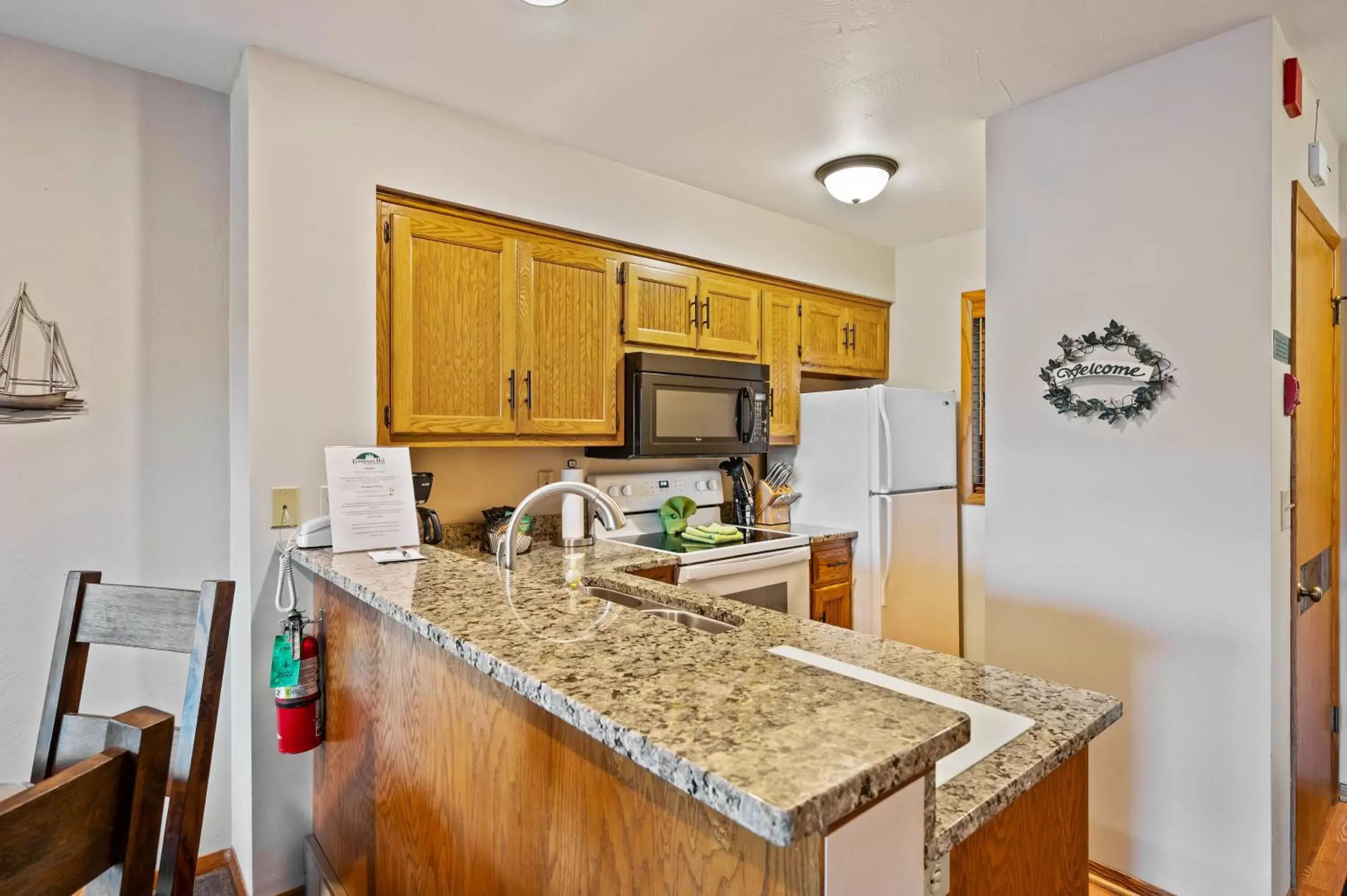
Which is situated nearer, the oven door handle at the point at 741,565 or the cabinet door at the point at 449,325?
the cabinet door at the point at 449,325

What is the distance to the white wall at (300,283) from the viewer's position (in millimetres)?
1954

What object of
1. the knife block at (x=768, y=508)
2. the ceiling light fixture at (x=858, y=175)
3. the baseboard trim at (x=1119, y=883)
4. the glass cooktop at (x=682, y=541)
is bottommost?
the baseboard trim at (x=1119, y=883)

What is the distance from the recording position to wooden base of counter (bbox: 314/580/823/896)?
743 mm

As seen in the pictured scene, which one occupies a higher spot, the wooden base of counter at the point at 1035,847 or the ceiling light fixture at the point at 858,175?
the ceiling light fixture at the point at 858,175

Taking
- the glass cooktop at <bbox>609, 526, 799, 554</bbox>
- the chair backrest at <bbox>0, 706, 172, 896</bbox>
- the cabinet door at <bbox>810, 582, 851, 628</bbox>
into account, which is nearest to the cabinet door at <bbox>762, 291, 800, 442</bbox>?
the glass cooktop at <bbox>609, 526, 799, 554</bbox>

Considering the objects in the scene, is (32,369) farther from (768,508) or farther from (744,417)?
(768,508)

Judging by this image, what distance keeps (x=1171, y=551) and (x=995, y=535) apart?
1.65 ft

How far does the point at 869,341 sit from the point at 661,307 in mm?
1479

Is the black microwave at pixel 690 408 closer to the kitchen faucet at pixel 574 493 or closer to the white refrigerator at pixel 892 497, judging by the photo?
the white refrigerator at pixel 892 497

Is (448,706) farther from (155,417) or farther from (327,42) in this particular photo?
(327,42)

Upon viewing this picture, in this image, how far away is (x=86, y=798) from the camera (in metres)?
0.66

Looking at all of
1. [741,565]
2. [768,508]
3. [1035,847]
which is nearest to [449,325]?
[741,565]

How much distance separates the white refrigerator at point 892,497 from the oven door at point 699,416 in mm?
373

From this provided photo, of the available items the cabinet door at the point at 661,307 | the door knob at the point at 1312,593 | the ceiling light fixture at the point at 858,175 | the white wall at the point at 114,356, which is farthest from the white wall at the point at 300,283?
the door knob at the point at 1312,593
